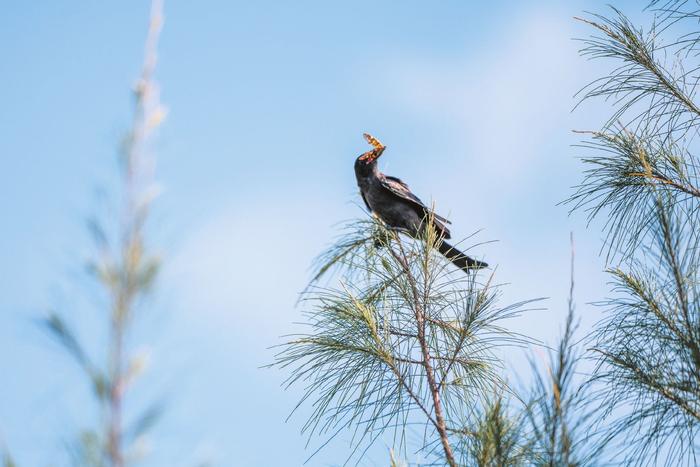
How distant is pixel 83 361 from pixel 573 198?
8.57 feet

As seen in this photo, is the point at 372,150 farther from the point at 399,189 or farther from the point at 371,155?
the point at 399,189

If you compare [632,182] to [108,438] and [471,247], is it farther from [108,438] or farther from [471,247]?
[108,438]

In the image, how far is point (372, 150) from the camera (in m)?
4.50

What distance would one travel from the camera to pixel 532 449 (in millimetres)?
2314

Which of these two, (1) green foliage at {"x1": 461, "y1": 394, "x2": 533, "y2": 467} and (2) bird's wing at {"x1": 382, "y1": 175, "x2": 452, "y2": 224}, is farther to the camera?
(2) bird's wing at {"x1": 382, "y1": 175, "x2": 452, "y2": 224}

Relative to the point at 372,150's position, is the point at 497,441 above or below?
below

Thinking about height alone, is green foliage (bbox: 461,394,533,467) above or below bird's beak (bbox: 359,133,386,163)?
below

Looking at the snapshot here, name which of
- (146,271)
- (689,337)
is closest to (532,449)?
(689,337)

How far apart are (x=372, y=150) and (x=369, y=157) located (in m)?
0.12

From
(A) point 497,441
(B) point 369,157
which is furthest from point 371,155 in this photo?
(A) point 497,441

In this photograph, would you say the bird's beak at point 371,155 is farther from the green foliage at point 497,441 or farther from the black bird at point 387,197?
the green foliage at point 497,441

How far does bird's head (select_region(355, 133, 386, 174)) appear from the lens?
437 centimetres

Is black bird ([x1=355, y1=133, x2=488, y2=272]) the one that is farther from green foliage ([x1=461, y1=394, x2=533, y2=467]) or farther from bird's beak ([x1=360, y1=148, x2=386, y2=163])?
green foliage ([x1=461, y1=394, x2=533, y2=467])

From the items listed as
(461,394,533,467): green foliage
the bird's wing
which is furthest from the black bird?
(461,394,533,467): green foliage
